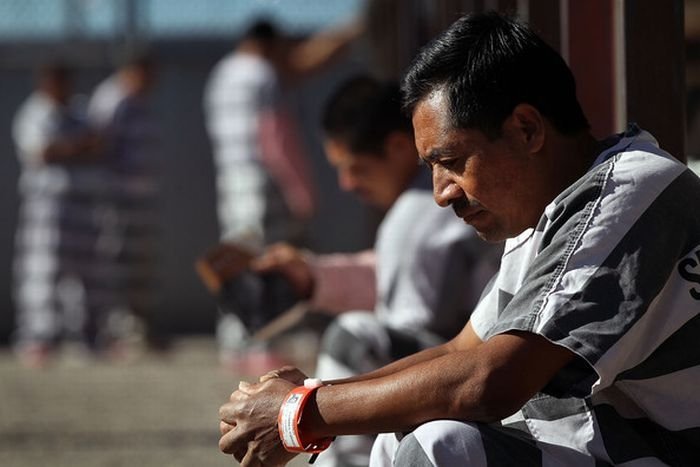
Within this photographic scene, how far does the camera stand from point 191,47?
42.4ft

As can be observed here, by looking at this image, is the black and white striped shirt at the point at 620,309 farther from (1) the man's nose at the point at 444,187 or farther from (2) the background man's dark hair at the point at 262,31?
(2) the background man's dark hair at the point at 262,31

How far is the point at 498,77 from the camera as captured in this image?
251 cm

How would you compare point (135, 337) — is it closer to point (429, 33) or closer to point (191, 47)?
point (191, 47)

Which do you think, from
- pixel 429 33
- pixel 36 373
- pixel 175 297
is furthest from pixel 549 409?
pixel 175 297

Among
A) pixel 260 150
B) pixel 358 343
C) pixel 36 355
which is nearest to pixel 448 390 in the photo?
pixel 358 343

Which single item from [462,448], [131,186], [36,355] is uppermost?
[462,448]

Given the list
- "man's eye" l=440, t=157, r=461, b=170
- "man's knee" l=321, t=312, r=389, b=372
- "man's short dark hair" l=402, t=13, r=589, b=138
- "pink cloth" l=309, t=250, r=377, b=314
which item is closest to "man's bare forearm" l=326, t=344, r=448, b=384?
"man's eye" l=440, t=157, r=461, b=170

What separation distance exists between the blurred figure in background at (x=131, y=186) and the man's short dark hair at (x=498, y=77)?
7845 millimetres

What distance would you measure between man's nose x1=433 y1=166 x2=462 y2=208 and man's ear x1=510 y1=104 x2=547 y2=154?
147mm

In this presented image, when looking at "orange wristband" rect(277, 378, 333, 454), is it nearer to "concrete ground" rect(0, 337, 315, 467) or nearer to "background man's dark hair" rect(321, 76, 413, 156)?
"background man's dark hair" rect(321, 76, 413, 156)

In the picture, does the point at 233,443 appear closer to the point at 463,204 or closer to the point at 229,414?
the point at 229,414

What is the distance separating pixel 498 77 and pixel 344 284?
2167 millimetres

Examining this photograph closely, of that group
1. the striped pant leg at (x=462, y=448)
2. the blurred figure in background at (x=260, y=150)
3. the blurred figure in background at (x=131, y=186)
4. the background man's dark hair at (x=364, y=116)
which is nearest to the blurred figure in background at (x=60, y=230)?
the blurred figure in background at (x=131, y=186)

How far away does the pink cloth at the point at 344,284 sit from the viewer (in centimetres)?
454
